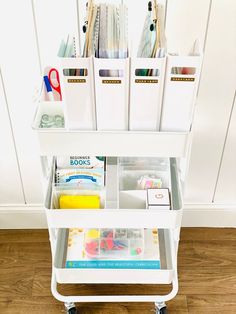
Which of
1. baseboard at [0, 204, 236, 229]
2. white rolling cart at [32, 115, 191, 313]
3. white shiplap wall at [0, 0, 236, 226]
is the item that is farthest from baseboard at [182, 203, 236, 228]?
white rolling cart at [32, 115, 191, 313]

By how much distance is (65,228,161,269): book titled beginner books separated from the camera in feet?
4.29

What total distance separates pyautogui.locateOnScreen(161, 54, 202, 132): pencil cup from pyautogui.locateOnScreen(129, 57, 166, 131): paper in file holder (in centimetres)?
2

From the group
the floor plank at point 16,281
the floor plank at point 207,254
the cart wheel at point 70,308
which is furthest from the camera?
the floor plank at point 207,254

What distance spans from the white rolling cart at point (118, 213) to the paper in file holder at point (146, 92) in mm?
31

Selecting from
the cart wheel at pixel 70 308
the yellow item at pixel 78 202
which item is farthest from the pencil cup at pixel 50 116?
the cart wheel at pixel 70 308

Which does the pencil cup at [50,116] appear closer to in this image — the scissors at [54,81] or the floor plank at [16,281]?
the scissors at [54,81]

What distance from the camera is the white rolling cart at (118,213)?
3.40 ft

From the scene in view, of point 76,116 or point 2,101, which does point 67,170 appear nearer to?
point 76,116

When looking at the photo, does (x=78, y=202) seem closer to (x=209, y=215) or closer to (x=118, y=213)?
(x=118, y=213)

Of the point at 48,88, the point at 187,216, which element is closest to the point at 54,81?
the point at 48,88

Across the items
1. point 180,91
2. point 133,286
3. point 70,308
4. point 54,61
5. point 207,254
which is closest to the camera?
point 180,91

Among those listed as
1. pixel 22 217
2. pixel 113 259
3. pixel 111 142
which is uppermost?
pixel 111 142

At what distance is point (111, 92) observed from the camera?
3.17 feet

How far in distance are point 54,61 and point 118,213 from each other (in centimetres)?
53
